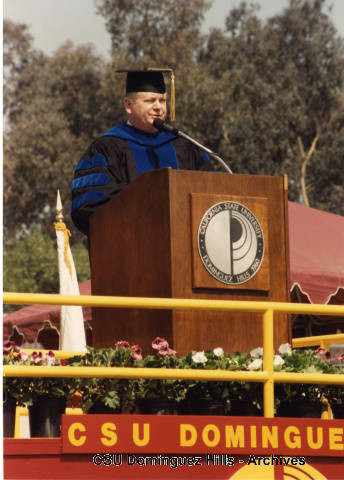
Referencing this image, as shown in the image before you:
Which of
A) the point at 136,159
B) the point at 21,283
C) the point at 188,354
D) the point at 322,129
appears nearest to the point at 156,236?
the point at 188,354

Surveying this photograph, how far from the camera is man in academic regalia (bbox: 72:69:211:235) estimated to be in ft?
21.5

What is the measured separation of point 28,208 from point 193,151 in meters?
34.5

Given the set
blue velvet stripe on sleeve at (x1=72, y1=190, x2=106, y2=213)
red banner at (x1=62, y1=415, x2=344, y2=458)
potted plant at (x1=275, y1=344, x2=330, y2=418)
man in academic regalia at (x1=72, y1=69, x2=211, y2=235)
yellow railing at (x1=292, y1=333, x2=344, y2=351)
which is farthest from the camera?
yellow railing at (x1=292, y1=333, x2=344, y2=351)

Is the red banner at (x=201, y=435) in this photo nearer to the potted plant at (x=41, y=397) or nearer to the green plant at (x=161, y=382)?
the green plant at (x=161, y=382)

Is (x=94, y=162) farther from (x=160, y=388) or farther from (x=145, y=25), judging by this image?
(x=145, y=25)

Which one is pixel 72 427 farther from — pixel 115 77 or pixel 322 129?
pixel 322 129

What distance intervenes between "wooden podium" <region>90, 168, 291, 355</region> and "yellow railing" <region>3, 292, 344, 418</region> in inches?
17.1

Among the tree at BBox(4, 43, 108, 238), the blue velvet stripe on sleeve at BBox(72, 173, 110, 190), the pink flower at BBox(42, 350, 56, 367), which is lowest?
the pink flower at BBox(42, 350, 56, 367)

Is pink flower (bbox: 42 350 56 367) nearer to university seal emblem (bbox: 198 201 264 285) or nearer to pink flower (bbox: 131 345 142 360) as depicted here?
pink flower (bbox: 131 345 142 360)

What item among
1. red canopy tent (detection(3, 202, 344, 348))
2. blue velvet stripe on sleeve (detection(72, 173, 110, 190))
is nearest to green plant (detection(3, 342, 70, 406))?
blue velvet stripe on sleeve (detection(72, 173, 110, 190))

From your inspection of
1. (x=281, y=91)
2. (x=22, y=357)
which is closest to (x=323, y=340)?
(x=22, y=357)

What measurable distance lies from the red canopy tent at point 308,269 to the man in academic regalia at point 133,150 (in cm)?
470

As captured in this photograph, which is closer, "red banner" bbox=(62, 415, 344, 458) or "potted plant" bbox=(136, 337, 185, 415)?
"red banner" bbox=(62, 415, 344, 458)

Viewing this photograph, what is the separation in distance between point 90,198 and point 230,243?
131 centimetres
